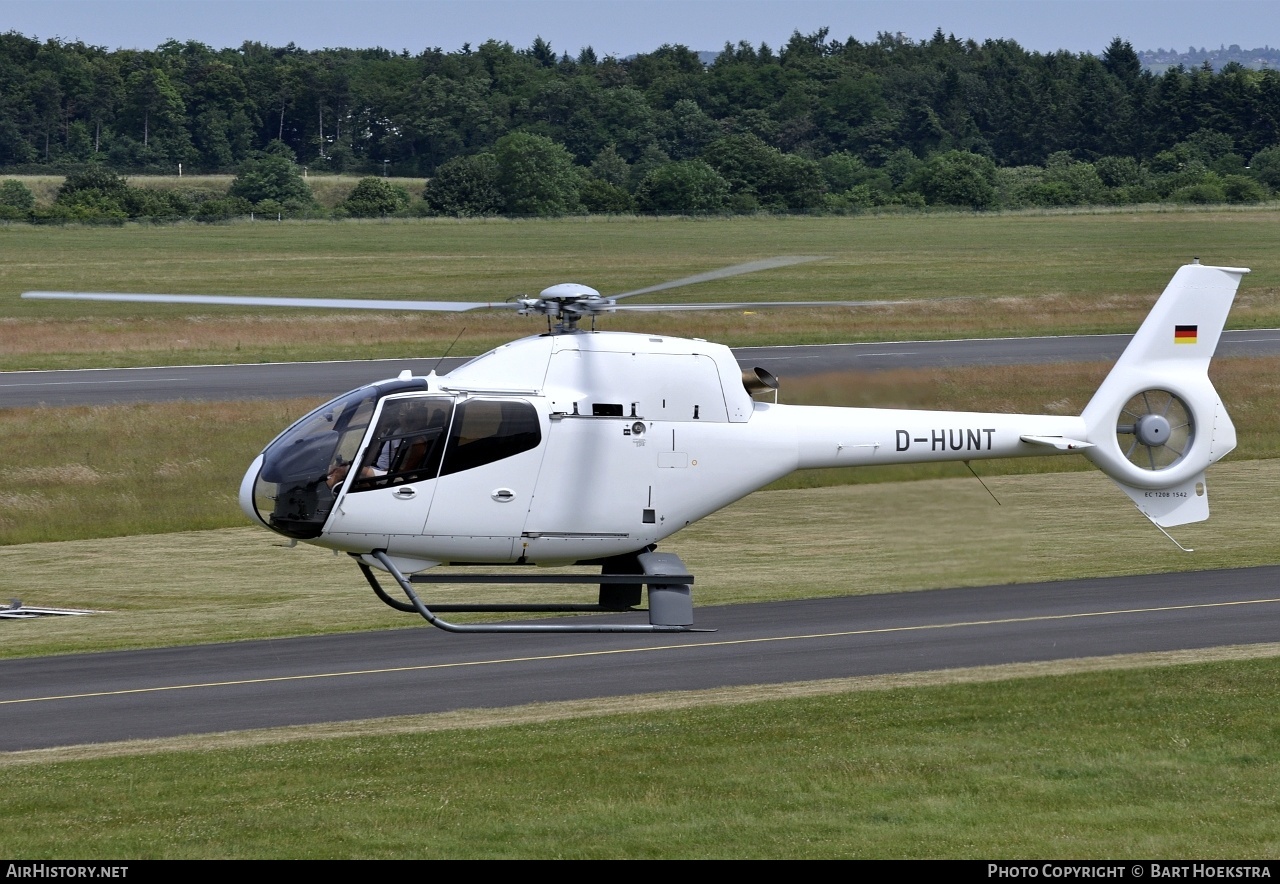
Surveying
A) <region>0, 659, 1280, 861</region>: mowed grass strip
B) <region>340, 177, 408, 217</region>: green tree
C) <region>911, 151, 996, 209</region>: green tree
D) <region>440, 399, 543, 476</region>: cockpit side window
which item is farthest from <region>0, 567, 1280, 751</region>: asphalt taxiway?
<region>911, 151, 996, 209</region>: green tree

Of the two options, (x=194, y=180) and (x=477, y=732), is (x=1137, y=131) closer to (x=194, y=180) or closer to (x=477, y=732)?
(x=194, y=180)

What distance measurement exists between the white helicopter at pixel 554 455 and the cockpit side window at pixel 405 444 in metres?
0.01

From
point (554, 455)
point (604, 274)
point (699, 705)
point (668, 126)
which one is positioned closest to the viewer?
point (554, 455)

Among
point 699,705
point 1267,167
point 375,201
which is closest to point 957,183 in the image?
point 1267,167

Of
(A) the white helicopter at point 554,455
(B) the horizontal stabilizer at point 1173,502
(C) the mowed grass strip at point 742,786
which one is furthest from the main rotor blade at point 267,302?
(B) the horizontal stabilizer at point 1173,502

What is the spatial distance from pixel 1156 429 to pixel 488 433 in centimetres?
729

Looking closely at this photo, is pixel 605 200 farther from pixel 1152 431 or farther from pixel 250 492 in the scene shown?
pixel 250 492

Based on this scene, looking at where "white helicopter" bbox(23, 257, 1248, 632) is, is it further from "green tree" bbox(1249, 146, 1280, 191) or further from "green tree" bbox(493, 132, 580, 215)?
"green tree" bbox(1249, 146, 1280, 191)

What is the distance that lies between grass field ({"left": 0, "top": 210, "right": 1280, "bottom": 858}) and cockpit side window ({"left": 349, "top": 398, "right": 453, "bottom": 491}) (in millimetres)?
3455

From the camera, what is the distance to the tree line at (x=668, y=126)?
11769 centimetres

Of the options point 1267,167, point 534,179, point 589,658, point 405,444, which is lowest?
point 589,658

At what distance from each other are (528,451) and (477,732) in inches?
225

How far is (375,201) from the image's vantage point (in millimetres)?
115812
